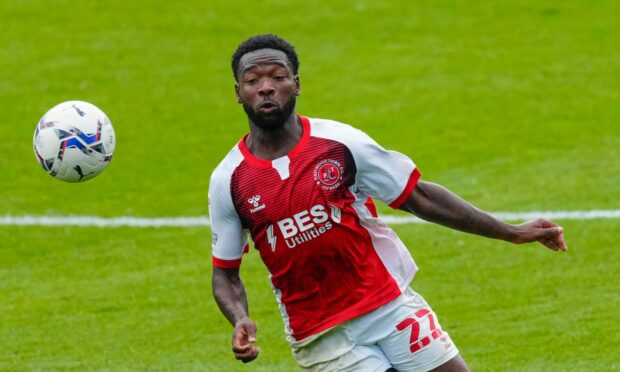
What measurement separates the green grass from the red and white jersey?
303cm

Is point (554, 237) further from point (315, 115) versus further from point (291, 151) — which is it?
point (315, 115)

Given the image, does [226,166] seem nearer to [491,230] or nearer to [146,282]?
[491,230]

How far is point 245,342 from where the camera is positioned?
691 centimetres

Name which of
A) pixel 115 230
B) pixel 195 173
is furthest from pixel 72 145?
pixel 195 173

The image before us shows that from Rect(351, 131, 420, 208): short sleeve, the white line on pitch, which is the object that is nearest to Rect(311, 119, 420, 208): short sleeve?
Rect(351, 131, 420, 208): short sleeve

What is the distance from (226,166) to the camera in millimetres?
7484

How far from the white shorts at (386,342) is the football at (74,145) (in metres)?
2.46

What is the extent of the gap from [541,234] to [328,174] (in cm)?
128

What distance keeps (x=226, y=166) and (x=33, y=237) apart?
729 cm

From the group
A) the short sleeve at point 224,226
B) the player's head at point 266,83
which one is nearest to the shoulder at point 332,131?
the player's head at point 266,83

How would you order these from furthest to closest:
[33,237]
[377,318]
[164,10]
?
[164,10] < [33,237] < [377,318]

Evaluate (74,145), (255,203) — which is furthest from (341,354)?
(74,145)

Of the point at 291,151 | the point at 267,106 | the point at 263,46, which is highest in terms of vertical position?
the point at 263,46

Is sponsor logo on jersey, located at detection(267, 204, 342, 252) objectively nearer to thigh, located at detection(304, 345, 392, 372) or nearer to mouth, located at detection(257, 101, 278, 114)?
mouth, located at detection(257, 101, 278, 114)
